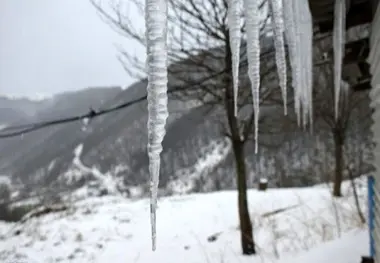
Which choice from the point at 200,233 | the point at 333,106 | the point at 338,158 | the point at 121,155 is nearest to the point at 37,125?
the point at 200,233

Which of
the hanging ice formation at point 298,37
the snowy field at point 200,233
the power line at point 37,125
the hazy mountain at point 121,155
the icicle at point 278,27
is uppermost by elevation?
the hazy mountain at point 121,155

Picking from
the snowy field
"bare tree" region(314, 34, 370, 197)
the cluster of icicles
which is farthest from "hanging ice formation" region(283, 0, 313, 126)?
"bare tree" region(314, 34, 370, 197)

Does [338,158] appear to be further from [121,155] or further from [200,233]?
[121,155]

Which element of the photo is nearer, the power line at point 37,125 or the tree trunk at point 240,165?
the power line at point 37,125

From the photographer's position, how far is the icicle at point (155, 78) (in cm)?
97

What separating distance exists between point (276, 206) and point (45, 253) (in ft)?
19.8

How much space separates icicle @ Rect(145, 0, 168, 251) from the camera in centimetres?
97

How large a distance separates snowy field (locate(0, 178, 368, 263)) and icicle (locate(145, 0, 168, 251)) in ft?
11.8

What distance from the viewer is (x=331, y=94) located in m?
10.3

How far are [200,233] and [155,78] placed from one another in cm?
885

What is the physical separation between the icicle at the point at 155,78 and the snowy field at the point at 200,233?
11.8 feet

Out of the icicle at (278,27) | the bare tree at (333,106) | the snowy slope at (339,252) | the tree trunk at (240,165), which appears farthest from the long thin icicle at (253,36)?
the bare tree at (333,106)

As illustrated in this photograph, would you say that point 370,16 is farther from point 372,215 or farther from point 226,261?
point 226,261

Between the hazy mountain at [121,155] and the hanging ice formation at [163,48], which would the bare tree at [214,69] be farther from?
the hazy mountain at [121,155]
